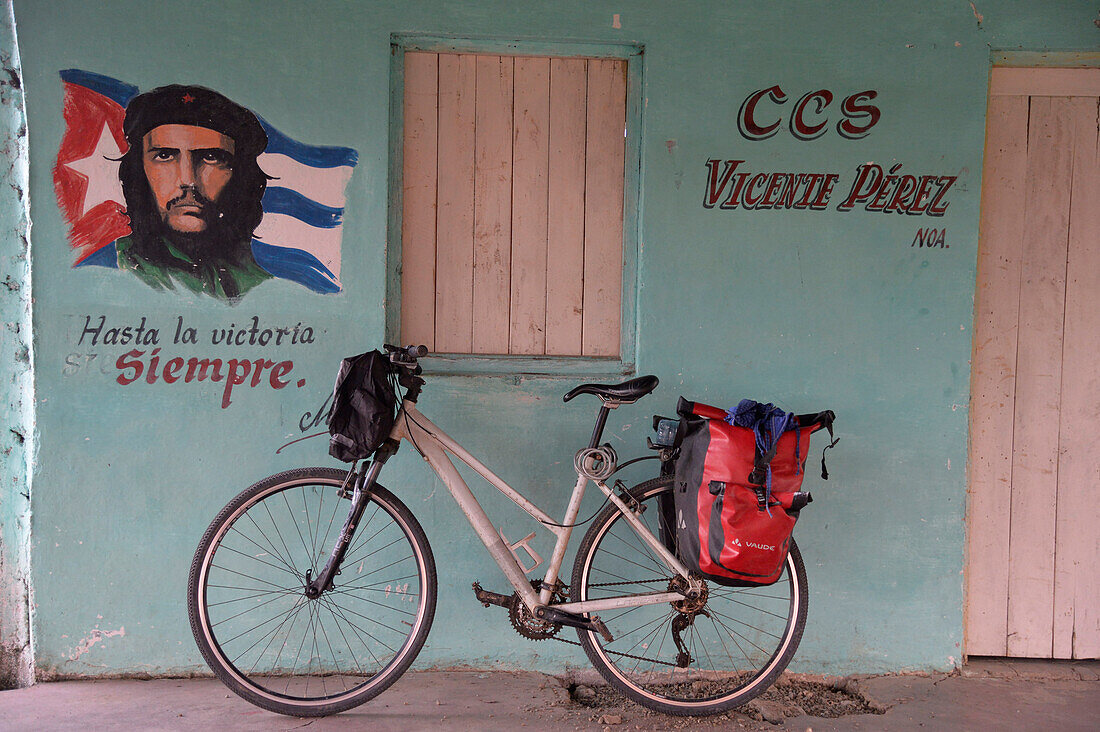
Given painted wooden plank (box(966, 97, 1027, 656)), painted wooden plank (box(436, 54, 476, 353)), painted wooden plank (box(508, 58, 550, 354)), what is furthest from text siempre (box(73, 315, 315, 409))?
painted wooden plank (box(966, 97, 1027, 656))

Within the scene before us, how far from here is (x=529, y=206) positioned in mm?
3203

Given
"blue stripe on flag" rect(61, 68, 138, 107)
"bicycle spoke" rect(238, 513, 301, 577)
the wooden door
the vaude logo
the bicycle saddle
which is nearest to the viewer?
the vaude logo

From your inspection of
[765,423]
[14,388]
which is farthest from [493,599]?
[14,388]

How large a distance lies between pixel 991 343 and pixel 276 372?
3099mm

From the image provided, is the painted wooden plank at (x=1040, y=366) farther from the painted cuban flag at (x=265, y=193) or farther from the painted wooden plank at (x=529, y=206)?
the painted cuban flag at (x=265, y=193)

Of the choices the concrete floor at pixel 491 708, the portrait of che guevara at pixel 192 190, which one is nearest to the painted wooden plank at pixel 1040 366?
the concrete floor at pixel 491 708

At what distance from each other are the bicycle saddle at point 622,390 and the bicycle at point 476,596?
7 cm

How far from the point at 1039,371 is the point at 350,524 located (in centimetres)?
300

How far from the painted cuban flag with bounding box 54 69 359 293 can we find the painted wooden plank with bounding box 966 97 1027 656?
9.10 feet

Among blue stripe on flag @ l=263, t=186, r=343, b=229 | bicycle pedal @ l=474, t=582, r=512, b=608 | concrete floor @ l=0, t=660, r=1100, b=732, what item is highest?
blue stripe on flag @ l=263, t=186, r=343, b=229

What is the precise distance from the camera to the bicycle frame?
2742 mm

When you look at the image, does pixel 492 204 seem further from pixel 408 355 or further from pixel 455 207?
pixel 408 355

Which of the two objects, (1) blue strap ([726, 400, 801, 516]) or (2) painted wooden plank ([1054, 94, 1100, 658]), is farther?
(2) painted wooden plank ([1054, 94, 1100, 658])

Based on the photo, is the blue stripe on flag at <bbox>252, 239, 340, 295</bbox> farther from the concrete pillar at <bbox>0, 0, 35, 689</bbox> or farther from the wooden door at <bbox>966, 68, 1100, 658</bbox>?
the wooden door at <bbox>966, 68, 1100, 658</bbox>
